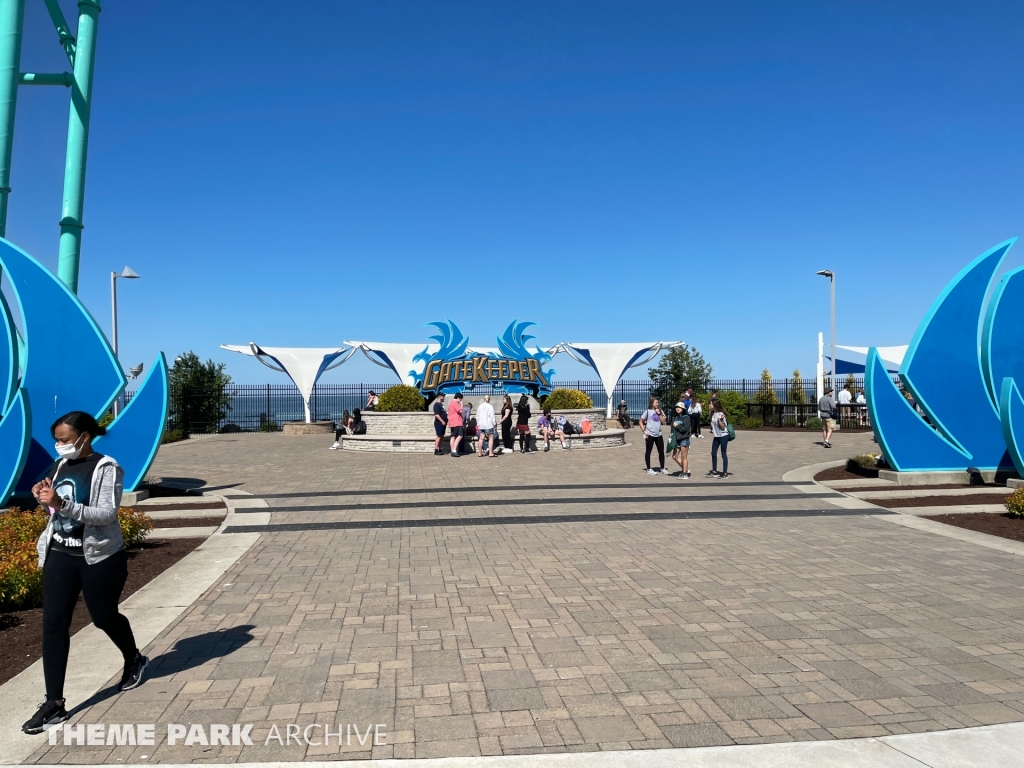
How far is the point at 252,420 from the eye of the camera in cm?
3275

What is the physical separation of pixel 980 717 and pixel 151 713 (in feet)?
14.3

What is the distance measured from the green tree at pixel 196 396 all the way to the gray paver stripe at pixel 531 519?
77.4ft

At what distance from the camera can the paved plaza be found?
368 centimetres

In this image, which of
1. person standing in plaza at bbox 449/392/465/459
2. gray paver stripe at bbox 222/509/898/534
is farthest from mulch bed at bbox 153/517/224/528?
person standing in plaza at bbox 449/392/465/459

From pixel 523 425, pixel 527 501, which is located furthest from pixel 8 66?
pixel 523 425

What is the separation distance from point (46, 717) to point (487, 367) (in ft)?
69.6

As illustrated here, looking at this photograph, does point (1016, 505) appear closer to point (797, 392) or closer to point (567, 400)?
point (567, 400)

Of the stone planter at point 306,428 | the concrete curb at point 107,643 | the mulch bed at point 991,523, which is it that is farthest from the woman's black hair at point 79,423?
the stone planter at point 306,428

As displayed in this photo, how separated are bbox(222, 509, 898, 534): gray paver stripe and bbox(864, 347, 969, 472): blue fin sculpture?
2774 mm

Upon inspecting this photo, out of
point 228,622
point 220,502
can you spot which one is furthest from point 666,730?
point 220,502

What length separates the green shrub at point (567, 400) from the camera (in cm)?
2409

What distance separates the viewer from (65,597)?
148 inches

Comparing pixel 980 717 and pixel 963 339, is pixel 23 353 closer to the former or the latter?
pixel 980 717

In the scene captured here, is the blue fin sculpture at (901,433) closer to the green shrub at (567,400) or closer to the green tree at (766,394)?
the green shrub at (567,400)
